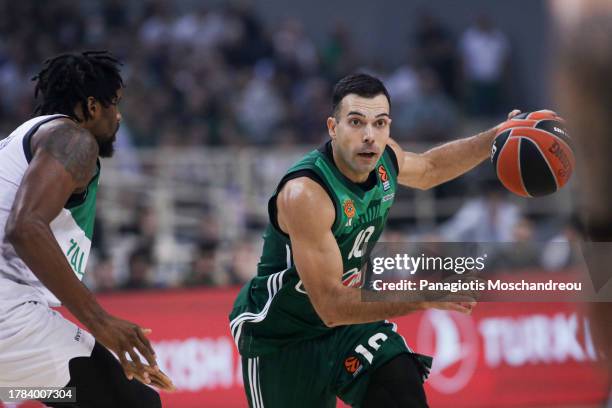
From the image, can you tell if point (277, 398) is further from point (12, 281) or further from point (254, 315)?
point (12, 281)

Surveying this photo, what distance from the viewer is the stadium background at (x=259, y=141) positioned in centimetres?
978

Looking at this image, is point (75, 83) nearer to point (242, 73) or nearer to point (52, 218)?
point (52, 218)

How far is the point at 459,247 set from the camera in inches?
185

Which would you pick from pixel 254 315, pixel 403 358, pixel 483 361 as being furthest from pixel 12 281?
pixel 483 361

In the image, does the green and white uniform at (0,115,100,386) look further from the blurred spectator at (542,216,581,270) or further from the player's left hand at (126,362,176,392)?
the blurred spectator at (542,216,581,270)

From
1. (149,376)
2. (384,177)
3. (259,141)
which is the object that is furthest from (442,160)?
(259,141)

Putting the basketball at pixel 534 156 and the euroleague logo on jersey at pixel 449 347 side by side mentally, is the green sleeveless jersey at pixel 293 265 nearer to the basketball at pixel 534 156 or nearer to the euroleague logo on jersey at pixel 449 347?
the basketball at pixel 534 156

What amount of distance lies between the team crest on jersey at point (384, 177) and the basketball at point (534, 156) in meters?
0.56

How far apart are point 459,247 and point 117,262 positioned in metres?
7.28

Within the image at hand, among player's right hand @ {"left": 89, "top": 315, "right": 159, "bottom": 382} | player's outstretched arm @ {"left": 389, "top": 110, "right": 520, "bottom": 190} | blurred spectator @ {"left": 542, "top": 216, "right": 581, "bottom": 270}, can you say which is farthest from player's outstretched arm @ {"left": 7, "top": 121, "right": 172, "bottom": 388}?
blurred spectator @ {"left": 542, "top": 216, "right": 581, "bottom": 270}

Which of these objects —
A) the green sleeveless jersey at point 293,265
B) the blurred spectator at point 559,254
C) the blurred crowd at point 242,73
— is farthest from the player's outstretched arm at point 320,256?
the blurred crowd at point 242,73

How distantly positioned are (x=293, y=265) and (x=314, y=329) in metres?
0.35

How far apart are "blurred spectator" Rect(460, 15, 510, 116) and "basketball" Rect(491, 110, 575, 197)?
1043 cm

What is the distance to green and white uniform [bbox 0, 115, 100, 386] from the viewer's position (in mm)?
4168
